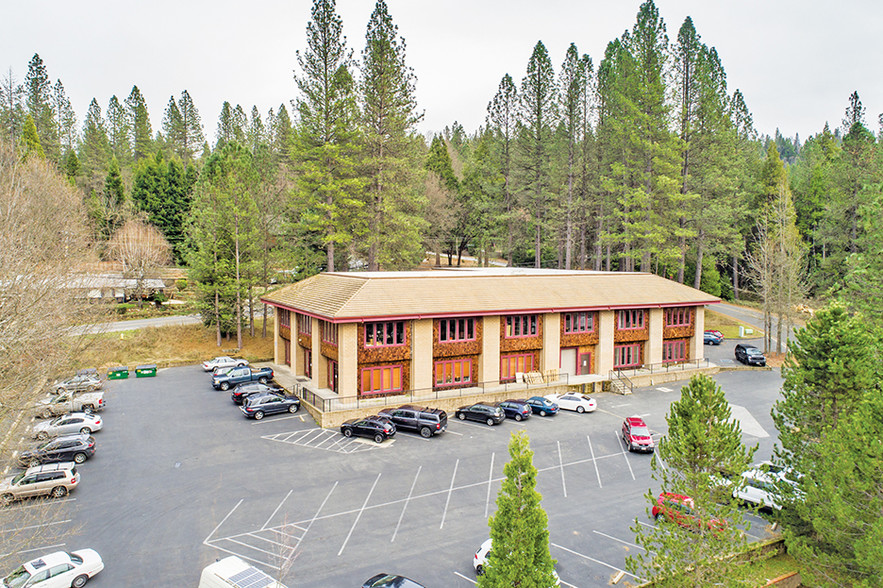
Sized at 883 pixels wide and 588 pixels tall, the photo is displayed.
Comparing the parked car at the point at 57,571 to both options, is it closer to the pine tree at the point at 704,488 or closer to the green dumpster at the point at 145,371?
the pine tree at the point at 704,488

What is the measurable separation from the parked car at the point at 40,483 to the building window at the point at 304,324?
16.2 metres

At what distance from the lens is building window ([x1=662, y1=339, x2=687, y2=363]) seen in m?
41.7

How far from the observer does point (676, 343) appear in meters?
42.1

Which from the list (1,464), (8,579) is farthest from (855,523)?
(1,464)

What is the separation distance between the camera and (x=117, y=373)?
38.5m

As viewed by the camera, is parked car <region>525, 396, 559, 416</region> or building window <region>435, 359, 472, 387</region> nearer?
parked car <region>525, 396, 559, 416</region>

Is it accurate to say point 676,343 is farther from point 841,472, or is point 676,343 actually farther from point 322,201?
point 322,201

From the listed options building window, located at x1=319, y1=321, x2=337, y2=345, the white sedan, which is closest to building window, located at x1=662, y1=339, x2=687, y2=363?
the white sedan

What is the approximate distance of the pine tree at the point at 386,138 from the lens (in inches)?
1768

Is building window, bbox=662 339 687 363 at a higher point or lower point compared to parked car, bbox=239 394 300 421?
higher

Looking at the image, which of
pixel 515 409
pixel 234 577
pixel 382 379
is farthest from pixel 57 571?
pixel 515 409

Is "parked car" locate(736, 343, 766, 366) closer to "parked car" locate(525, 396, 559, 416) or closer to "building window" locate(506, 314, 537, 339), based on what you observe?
"building window" locate(506, 314, 537, 339)

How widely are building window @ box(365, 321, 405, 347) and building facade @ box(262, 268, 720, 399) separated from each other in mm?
62

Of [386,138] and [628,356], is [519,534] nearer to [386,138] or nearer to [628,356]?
[628,356]
